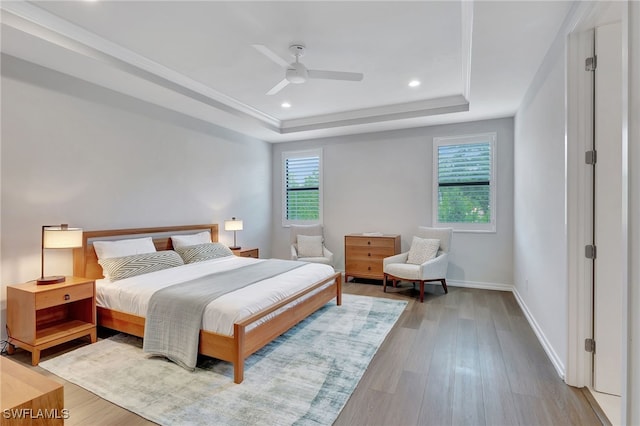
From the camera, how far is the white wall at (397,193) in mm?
4816

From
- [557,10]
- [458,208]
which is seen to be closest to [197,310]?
[557,10]

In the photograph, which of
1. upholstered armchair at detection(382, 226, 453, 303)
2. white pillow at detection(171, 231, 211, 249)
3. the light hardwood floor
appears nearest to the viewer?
the light hardwood floor

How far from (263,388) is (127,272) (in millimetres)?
1978

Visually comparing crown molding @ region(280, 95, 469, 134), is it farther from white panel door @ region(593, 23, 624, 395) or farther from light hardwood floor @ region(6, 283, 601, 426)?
light hardwood floor @ region(6, 283, 601, 426)

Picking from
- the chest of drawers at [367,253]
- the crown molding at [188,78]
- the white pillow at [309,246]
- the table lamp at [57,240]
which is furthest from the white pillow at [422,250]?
the table lamp at [57,240]

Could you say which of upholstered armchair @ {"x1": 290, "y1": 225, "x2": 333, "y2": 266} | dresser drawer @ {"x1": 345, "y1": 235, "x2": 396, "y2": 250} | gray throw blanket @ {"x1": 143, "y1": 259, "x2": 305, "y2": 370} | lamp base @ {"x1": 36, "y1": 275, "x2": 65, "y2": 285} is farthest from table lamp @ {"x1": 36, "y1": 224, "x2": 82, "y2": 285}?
dresser drawer @ {"x1": 345, "y1": 235, "x2": 396, "y2": 250}

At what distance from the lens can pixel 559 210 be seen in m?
2.44

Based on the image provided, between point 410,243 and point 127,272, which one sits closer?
point 127,272

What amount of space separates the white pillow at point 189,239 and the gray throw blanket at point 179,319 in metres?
1.44

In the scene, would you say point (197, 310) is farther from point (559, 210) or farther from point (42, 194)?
point (559, 210)

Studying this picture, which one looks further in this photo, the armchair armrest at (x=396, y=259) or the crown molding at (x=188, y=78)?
the armchair armrest at (x=396, y=259)

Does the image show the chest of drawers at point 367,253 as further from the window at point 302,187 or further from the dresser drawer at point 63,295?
the dresser drawer at point 63,295

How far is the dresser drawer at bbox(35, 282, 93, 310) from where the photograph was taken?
2611 mm

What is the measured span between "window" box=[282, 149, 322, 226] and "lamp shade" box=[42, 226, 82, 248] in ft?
12.9
